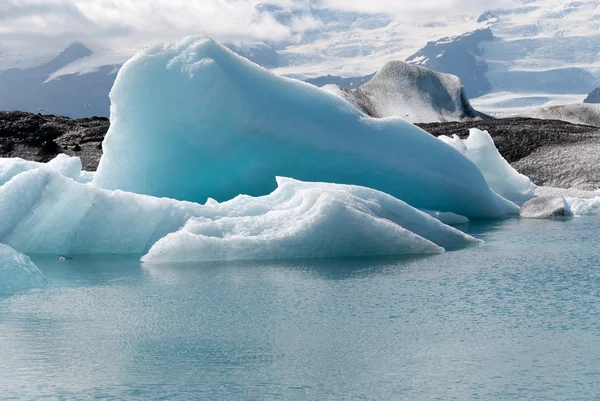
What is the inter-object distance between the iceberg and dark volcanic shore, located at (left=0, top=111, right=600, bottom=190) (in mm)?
10430

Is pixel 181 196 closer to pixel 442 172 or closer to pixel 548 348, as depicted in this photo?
pixel 442 172

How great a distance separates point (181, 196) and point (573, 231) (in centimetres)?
525

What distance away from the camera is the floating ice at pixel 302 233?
24.9ft

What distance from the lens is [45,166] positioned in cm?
1184

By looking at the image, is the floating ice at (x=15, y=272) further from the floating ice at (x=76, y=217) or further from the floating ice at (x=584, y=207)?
the floating ice at (x=584, y=207)

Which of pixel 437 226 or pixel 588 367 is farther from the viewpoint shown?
A: pixel 437 226

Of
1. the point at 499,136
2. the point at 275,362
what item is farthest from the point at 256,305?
the point at 499,136

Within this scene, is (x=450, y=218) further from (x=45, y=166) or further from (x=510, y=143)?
(x=510, y=143)

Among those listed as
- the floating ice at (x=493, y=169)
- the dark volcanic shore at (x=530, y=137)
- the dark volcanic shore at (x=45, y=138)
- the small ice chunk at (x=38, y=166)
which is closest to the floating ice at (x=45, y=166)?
the small ice chunk at (x=38, y=166)

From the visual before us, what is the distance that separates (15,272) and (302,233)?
2.65m

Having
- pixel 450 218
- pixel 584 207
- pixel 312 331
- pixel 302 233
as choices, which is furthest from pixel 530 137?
pixel 312 331

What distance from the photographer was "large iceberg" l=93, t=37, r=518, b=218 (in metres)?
10.9

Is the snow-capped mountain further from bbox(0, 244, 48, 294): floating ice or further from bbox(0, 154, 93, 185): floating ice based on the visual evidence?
bbox(0, 244, 48, 294): floating ice

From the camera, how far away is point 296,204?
833 cm
